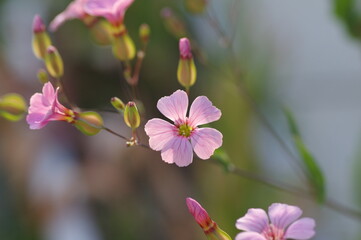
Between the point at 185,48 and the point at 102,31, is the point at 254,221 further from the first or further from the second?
the point at 102,31

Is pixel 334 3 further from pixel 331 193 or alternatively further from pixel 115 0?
pixel 331 193

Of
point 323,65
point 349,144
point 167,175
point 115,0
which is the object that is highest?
point 323,65

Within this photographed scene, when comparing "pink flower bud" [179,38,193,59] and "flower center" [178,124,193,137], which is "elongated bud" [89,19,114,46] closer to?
"pink flower bud" [179,38,193,59]

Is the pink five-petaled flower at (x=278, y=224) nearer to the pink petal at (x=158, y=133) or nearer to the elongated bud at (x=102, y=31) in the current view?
the pink petal at (x=158, y=133)

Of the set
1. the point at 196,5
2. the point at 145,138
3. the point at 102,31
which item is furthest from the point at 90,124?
the point at 145,138

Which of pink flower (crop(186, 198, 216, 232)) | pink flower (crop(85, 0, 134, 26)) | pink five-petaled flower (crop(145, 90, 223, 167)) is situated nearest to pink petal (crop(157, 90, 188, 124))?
pink five-petaled flower (crop(145, 90, 223, 167))

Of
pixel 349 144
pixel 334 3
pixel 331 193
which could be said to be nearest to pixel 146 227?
pixel 331 193

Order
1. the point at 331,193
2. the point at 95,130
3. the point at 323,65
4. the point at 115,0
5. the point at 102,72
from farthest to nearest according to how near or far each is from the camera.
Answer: the point at 323,65
the point at 102,72
the point at 331,193
the point at 115,0
the point at 95,130
